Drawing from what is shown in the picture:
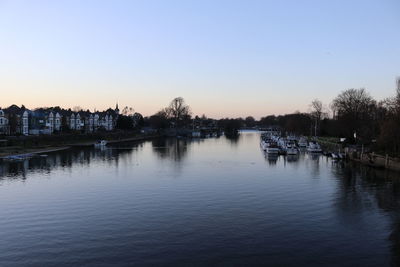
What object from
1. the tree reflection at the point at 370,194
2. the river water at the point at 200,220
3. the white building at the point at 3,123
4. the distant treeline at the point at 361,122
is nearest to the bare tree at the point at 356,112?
the distant treeline at the point at 361,122

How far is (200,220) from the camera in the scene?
1005 inches

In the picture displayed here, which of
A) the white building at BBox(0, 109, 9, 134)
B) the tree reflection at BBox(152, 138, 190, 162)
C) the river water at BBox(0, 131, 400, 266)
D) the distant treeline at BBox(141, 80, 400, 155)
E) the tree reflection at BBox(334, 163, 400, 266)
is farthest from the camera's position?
the white building at BBox(0, 109, 9, 134)

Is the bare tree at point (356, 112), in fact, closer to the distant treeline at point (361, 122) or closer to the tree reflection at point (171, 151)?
the distant treeline at point (361, 122)

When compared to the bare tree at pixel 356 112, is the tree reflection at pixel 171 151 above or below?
below

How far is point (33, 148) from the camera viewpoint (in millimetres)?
84750

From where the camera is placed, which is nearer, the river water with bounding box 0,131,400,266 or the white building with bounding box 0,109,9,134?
the river water with bounding box 0,131,400,266

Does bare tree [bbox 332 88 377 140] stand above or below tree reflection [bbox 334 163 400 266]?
above

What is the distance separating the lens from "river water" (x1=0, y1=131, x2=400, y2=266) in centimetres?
1933

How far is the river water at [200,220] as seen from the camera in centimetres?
1933

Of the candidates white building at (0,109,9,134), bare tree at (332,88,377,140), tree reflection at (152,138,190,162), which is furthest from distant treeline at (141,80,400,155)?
white building at (0,109,9,134)

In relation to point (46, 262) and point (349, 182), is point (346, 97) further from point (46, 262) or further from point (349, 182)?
point (46, 262)

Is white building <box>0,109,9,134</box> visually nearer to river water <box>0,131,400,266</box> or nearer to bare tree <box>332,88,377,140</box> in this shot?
river water <box>0,131,400,266</box>

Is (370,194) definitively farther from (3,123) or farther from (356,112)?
(3,123)

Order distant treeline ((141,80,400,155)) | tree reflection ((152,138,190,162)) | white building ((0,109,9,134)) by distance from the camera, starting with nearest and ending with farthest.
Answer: distant treeline ((141,80,400,155))
tree reflection ((152,138,190,162))
white building ((0,109,9,134))
